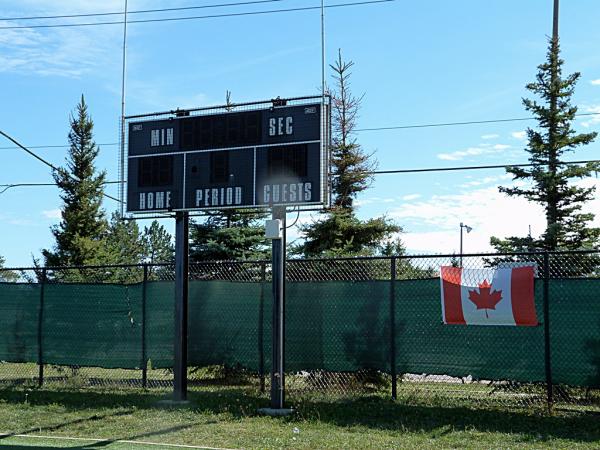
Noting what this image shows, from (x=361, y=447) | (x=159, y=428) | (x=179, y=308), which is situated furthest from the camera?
(x=179, y=308)

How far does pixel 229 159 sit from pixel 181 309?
2460 millimetres

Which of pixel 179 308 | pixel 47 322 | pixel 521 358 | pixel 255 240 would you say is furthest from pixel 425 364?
pixel 255 240

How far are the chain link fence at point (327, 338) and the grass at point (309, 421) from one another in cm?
33

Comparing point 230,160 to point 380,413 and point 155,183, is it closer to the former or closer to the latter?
point 155,183

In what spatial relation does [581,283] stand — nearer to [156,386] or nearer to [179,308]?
[179,308]

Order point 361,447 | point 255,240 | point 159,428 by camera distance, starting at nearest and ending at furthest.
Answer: point 361,447 → point 159,428 → point 255,240

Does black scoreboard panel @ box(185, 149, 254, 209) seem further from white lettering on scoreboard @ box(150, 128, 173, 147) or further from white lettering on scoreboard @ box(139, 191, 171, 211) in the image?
white lettering on scoreboard @ box(150, 128, 173, 147)

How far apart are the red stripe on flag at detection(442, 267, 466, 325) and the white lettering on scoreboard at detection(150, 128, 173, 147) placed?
4.68 m

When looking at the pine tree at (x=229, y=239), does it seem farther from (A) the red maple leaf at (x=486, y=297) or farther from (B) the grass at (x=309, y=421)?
(A) the red maple leaf at (x=486, y=297)

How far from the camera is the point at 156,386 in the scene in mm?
12203

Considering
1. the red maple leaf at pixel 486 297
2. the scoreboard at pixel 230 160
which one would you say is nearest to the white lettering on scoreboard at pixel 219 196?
the scoreboard at pixel 230 160

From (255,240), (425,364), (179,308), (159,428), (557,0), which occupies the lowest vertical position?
(159,428)

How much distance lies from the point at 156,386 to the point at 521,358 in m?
6.12

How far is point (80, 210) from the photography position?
106ft
